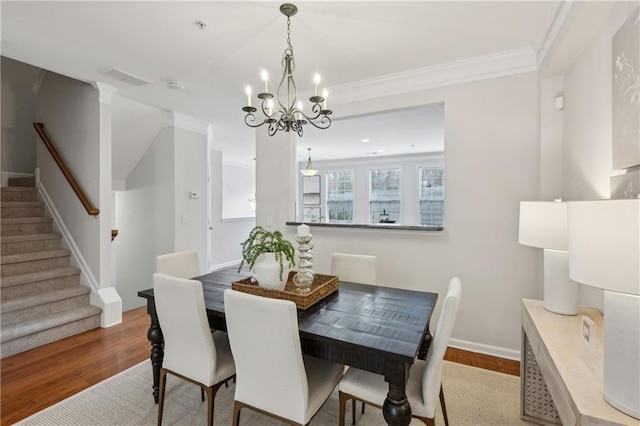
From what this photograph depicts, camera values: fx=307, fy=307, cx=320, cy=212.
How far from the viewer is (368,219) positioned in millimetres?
8023

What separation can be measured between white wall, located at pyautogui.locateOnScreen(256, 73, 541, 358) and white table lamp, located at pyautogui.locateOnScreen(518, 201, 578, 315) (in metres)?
0.90

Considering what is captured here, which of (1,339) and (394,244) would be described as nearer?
(1,339)

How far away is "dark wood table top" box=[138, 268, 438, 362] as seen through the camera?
134 cm

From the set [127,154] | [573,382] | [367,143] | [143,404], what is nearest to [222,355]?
[143,404]

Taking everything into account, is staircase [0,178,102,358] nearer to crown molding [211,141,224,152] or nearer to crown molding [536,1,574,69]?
crown molding [211,141,224,152]

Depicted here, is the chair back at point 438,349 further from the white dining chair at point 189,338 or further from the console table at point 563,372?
the white dining chair at point 189,338

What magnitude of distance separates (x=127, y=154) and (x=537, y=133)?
15.8ft

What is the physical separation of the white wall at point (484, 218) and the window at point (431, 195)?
4.71 metres

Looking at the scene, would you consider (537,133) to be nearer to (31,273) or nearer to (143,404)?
(143,404)

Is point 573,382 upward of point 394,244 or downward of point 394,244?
downward

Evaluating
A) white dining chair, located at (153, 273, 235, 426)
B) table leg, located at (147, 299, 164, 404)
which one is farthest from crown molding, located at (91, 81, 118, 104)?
white dining chair, located at (153, 273, 235, 426)

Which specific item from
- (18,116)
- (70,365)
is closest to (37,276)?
(70,365)

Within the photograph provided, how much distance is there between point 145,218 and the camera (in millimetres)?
4449

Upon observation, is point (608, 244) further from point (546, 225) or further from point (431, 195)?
point (431, 195)
